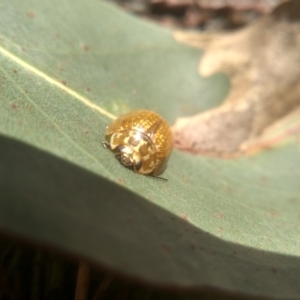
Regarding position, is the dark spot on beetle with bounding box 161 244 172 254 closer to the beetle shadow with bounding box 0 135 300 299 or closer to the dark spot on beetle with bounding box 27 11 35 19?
the beetle shadow with bounding box 0 135 300 299

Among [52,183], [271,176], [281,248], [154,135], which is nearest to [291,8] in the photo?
[271,176]

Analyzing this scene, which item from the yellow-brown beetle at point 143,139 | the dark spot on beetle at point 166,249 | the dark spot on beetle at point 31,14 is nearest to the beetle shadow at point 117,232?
the dark spot on beetle at point 166,249

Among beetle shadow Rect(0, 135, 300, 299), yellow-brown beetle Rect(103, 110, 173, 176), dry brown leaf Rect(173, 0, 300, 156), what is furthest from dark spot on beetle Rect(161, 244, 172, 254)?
dry brown leaf Rect(173, 0, 300, 156)

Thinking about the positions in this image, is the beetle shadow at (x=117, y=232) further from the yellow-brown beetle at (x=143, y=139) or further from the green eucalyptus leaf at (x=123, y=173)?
the yellow-brown beetle at (x=143, y=139)

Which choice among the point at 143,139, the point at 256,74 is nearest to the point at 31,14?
the point at 143,139

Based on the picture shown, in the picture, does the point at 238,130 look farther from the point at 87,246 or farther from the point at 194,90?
the point at 87,246
